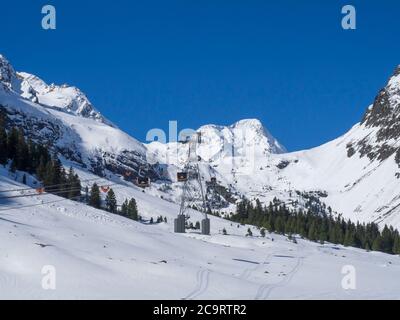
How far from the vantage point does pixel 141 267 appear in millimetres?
38062

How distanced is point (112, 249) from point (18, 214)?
47.6 ft

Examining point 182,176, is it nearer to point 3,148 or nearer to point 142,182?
point 142,182

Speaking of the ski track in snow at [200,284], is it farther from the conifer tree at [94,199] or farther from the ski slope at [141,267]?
the conifer tree at [94,199]

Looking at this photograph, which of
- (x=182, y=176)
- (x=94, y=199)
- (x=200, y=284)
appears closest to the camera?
(x=200, y=284)

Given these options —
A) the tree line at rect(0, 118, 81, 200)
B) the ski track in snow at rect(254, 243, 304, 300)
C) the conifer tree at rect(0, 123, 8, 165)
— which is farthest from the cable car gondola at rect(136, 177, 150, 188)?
the conifer tree at rect(0, 123, 8, 165)

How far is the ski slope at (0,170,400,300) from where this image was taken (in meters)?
31.2

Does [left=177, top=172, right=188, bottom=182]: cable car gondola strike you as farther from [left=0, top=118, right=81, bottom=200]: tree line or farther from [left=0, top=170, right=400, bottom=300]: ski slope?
[left=0, top=118, right=81, bottom=200]: tree line

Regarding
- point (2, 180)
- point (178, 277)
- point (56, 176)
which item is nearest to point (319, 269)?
point (178, 277)

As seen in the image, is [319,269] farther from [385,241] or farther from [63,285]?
[385,241]

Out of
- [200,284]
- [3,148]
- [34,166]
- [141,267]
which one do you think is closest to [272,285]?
[200,284]

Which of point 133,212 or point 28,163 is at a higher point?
point 28,163

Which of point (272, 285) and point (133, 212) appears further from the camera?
point (133, 212)

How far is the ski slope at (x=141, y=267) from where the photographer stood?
31188mm
